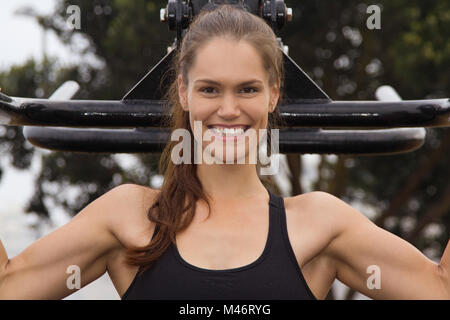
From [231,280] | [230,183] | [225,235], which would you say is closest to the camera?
[231,280]

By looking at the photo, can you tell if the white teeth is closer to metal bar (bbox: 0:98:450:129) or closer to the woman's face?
the woman's face

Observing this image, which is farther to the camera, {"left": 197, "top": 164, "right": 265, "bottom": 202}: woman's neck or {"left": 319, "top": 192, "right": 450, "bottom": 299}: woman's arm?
{"left": 197, "top": 164, "right": 265, "bottom": 202}: woman's neck

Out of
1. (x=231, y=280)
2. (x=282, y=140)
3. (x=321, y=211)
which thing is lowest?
(x=231, y=280)

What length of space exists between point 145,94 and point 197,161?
225 mm

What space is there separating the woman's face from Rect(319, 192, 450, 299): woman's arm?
278 millimetres

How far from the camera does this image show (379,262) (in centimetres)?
146

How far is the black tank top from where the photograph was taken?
4.60ft

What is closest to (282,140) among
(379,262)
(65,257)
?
(379,262)

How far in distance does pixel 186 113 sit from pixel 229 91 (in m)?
0.23

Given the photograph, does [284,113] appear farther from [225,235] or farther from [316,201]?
[225,235]

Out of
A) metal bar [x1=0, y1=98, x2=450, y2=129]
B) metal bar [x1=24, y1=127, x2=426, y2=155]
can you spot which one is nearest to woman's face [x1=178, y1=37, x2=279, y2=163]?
metal bar [x1=0, y1=98, x2=450, y2=129]

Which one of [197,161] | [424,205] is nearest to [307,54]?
[424,205]

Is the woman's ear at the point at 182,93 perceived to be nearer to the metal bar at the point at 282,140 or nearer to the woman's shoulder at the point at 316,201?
the metal bar at the point at 282,140
